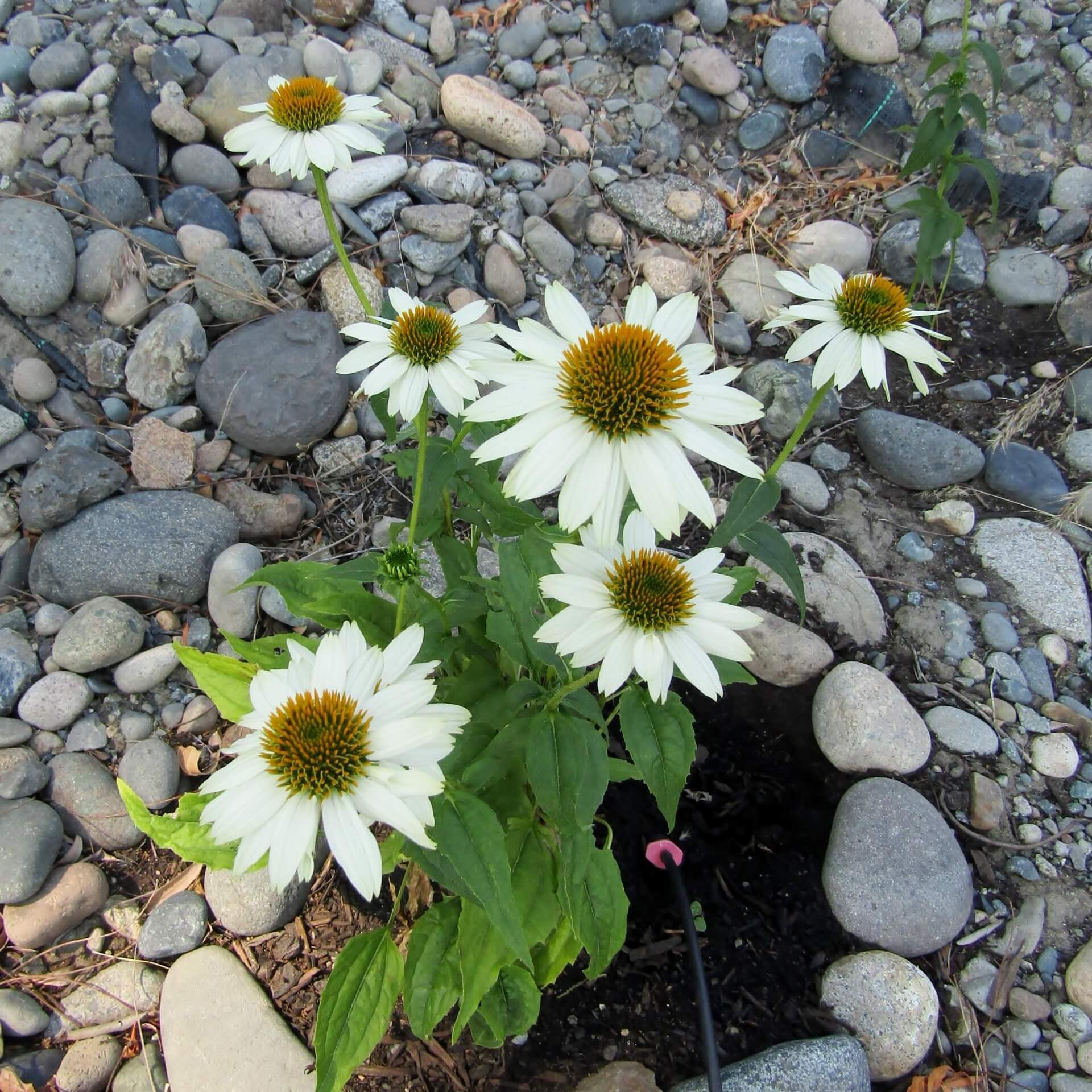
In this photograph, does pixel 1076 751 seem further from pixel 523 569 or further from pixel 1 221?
pixel 1 221

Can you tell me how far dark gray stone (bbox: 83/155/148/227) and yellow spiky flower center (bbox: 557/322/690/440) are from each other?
2832 millimetres

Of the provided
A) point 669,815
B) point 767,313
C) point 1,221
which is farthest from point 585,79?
point 669,815

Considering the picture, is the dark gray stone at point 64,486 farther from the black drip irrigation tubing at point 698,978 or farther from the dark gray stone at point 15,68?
the black drip irrigation tubing at point 698,978

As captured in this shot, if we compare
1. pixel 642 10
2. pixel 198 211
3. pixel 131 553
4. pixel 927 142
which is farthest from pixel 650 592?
pixel 642 10

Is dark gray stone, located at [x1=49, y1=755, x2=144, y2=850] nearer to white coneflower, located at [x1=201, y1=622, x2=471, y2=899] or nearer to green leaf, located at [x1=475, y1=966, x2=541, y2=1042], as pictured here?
green leaf, located at [x1=475, y1=966, x2=541, y2=1042]

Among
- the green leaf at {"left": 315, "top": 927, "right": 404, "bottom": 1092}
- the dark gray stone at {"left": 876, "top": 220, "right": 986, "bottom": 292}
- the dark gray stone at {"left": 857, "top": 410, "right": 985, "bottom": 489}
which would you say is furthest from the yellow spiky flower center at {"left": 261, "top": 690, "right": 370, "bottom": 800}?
the dark gray stone at {"left": 876, "top": 220, "right": 986, "bottom": 292}

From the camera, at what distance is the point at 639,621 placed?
154 centimetres

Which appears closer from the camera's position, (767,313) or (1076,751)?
(1076,751)

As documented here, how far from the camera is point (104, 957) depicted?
2436 mm

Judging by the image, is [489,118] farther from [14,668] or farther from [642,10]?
[14,668]

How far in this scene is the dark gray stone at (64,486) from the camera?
2.91 meters

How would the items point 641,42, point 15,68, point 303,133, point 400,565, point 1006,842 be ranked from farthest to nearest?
point 641,42 → point 15,68 → point 1006,842 → point 303,133 → point 400,565

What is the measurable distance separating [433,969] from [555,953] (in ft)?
1.01

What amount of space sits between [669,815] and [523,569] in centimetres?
53
